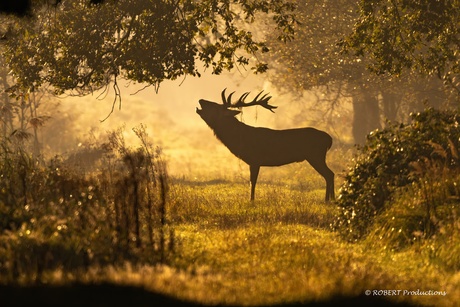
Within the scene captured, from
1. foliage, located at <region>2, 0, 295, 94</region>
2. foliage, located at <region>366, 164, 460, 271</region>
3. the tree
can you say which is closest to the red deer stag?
foliage, located at <region>2, 0, 295, 94</region>

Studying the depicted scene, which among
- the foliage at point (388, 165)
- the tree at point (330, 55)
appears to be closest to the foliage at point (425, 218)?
the foliage at point (388, 165)

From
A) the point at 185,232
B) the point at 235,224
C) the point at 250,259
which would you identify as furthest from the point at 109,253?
the point at 235,224

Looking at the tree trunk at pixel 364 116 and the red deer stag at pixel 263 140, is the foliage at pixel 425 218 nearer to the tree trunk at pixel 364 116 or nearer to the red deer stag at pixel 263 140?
the red deer stag at pixel 263 140

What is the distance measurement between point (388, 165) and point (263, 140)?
8.47m

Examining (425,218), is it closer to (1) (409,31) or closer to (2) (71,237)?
(2) (71,237)

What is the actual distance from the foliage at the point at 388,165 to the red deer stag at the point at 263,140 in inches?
304

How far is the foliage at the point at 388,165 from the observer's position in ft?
37.9

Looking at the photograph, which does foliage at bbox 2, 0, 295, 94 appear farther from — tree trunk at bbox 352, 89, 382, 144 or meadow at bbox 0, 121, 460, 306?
tree trunk at bbox 352, 89, 382, 144

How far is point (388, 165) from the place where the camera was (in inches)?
473

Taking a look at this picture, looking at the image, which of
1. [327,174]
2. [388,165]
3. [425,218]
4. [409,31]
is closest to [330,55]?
[327,174]

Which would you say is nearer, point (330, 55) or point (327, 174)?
point (327, 174)

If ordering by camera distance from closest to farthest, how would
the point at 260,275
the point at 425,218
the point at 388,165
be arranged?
the point at 260,275 → the point at 425,218 → the point at 388,165

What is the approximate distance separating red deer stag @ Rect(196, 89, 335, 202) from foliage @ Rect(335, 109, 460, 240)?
7.71m

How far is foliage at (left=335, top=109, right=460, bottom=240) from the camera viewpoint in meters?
11.5
